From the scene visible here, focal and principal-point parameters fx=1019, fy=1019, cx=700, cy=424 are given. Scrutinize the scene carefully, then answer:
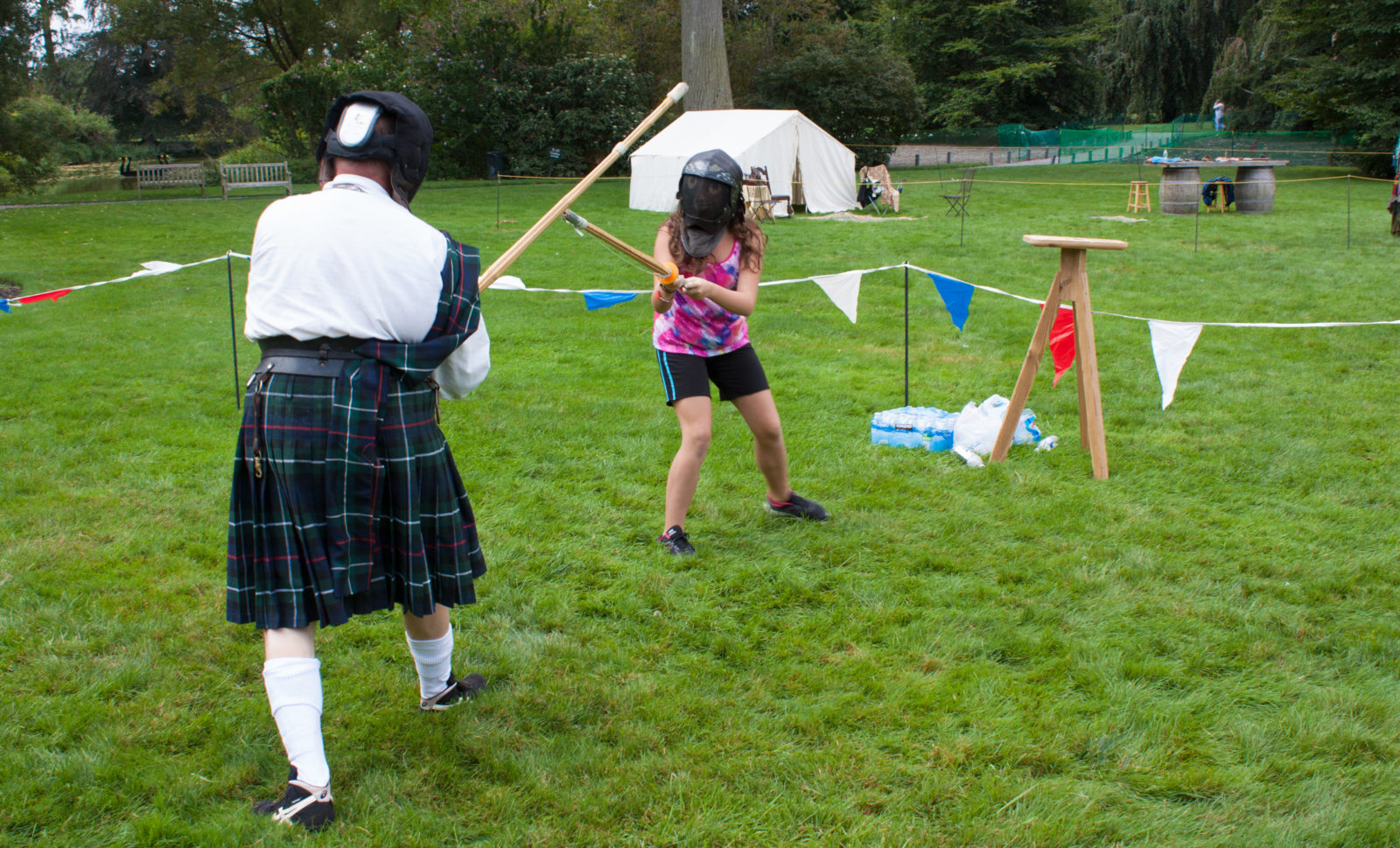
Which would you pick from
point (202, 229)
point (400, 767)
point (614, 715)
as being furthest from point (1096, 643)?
point (202, 229)

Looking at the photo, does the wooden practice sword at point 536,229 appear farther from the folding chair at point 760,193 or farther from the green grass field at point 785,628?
the folding chair at point 760,193

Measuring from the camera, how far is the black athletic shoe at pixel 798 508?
4.85 metres

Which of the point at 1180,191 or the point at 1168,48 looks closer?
the point at 1180,191

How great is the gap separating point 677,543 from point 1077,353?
235 cm

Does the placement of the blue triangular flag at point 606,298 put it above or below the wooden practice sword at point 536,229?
below

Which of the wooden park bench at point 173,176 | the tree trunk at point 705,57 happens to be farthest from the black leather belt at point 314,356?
the tree trunk at point 705,57

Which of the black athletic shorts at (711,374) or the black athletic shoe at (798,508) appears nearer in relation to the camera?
the black athletic shorts at (711,374)

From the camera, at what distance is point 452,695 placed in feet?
10.6

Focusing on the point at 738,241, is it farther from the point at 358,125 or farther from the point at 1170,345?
the point at 1170,345

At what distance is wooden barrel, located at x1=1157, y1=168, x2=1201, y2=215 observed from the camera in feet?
61.4

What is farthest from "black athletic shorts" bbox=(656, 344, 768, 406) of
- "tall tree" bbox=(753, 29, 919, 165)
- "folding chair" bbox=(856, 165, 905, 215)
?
"tall tree" bbox=(753, 29, 919, 165)

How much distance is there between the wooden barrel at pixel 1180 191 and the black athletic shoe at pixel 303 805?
761 inches

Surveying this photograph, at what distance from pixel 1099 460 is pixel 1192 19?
48195mm

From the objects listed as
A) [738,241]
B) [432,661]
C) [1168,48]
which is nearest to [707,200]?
[738,241]
